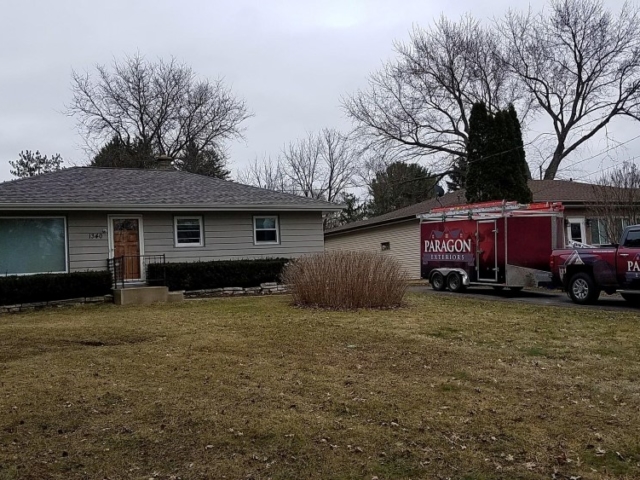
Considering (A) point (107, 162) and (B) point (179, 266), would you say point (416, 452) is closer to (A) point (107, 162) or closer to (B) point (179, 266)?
(B) point (179, 266)

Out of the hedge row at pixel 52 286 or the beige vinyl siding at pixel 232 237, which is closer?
the hedge row at pixel 52 286

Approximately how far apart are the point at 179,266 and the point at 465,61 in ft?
62.6

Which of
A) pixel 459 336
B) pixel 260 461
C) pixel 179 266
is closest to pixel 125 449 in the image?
pixel 260 461

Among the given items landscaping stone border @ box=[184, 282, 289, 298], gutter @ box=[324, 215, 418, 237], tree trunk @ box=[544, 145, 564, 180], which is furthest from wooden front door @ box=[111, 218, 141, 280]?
tree trunk @ box=[544, 145, 564, 180]

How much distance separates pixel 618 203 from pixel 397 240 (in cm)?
908

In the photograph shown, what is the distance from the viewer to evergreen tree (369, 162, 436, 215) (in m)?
40.4

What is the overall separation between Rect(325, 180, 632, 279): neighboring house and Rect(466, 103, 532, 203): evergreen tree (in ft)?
6.01

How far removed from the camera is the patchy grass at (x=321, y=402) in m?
3.87

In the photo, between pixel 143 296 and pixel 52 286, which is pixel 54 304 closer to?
pixel 52 286

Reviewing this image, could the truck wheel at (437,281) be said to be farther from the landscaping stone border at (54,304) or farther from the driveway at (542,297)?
the landscaping stone border at (54,304)

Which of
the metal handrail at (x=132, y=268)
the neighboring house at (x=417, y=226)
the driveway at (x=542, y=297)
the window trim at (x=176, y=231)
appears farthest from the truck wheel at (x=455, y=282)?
the metal handrail at (x=132, y=268)

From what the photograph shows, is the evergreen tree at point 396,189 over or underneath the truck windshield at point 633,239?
over

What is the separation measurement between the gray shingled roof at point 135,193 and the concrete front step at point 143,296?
7.69 ft

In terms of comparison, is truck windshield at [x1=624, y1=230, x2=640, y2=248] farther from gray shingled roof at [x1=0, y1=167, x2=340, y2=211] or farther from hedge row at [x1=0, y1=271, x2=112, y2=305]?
hedge row at [x1=0, y1=271, x2=112, y2=305]
